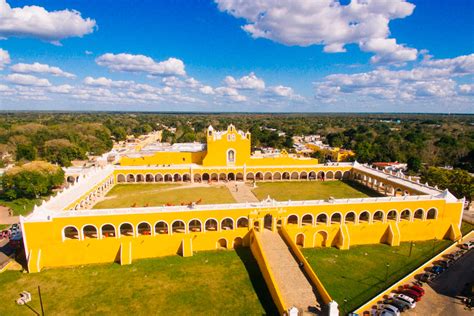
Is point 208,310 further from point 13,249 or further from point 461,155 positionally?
point 461,155

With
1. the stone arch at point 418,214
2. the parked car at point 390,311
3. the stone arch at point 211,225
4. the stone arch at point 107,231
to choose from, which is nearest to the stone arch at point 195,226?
the stone arch at point 211,225

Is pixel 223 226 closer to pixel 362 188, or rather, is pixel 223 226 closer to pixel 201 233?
pixel 201 233

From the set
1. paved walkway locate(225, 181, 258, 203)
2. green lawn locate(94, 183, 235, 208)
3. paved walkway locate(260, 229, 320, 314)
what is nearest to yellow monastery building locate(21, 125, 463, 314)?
paved walkway locate(260, 229, 320, 314)

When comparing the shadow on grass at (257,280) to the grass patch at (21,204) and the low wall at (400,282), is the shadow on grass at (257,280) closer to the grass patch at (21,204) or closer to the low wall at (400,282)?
the low wall at (400,282)

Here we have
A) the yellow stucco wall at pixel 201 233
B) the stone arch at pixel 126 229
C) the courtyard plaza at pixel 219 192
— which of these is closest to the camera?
the yellow stucco wall at pixel 201 233

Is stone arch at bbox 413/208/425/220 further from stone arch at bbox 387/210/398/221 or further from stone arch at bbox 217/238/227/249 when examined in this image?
stone arch at bbox 217/238/227/249

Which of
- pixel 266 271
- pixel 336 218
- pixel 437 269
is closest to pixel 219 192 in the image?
pixel 336 218

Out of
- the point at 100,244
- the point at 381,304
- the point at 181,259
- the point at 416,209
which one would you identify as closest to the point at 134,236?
the point at 100,244
